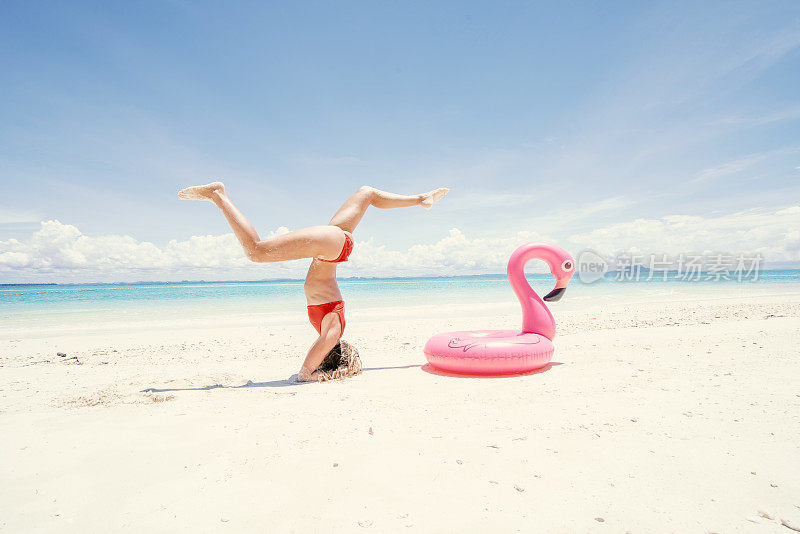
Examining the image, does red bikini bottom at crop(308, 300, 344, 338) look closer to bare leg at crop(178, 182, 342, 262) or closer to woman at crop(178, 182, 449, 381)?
woman at crop(178, 182, 449, 381)

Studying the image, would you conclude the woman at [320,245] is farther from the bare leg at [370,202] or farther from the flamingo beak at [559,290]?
the flamingo beak at [559,290]

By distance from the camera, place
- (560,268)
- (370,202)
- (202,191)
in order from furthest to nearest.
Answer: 1. (560,268)
2. (370,202)
3. (202,191)

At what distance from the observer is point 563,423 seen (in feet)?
9.33

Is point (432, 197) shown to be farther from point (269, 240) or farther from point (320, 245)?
point (269, 240)

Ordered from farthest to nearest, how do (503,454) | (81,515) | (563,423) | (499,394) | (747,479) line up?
1. (499,394)
2. (563,423)
3. (503,454)
4. (747,479)
5. (81,515)

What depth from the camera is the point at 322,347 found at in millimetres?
4363

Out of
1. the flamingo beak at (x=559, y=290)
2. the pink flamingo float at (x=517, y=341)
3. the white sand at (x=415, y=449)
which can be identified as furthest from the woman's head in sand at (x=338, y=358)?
the flamingo beak at (x=559, y=290)

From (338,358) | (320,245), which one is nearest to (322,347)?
(338,358)

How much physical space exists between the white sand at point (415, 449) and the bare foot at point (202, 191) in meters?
2.00

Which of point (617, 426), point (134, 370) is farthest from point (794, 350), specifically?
point (134, 370)

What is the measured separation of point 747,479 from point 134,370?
6.28 meters

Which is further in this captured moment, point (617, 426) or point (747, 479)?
point (617, 426)

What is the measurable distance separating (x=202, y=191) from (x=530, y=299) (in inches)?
159

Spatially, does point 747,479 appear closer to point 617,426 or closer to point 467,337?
point 617,426
